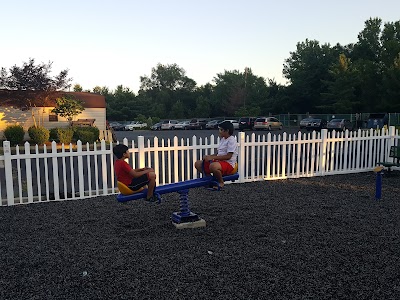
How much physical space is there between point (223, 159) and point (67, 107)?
27.3 metres

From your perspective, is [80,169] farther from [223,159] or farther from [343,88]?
[343,88]

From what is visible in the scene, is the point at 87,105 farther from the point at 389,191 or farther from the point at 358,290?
the point at 358,290

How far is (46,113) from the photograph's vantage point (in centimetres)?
3138

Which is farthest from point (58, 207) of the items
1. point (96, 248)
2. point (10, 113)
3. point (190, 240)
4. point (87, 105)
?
point (87, 105)

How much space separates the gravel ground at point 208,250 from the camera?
3.43 meters

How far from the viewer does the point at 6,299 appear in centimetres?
324

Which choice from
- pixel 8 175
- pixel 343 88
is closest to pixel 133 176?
pixel 8 175

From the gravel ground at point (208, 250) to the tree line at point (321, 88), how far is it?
1122 inches

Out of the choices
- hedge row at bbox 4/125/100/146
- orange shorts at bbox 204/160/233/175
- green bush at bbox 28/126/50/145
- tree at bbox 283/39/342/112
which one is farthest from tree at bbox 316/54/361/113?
orange shorts at bbox 204/160/233/175

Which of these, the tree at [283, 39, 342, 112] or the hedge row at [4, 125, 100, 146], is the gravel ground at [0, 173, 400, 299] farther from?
the tree at [283, 39, 342, 112]

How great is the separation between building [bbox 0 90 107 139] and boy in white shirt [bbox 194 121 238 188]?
90.0ft

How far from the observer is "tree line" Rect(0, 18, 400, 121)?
168 ft

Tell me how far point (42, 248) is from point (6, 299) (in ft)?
4.50

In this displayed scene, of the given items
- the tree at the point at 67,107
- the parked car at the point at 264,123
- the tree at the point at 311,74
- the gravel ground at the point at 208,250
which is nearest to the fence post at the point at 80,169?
the gravel ground at the point at 208,250
